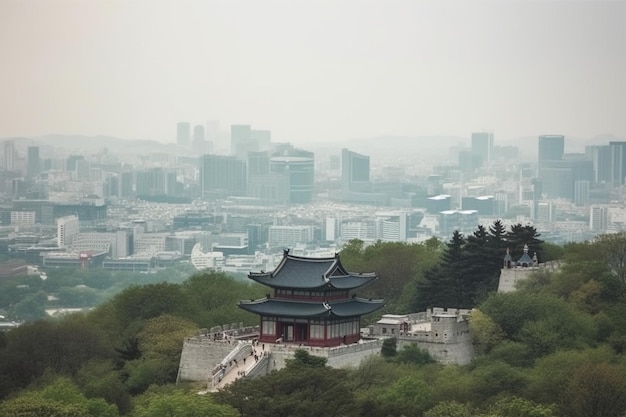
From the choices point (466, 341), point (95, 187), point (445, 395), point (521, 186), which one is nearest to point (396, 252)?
point (466, 341)

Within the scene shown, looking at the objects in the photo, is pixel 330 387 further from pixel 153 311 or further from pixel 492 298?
pixel 153 311

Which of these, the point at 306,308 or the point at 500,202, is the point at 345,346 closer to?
the point at 306,308

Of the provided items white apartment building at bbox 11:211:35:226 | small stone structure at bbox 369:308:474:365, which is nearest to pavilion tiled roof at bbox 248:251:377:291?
small stone structure at bbox 369:308:474:365

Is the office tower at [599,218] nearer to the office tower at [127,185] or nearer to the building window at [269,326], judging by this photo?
the office tower at [127,185]

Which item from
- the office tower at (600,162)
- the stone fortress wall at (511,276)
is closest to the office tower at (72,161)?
the office tower at (600,162)

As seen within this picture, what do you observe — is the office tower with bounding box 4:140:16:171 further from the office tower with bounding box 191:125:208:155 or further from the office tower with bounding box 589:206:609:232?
the office tower with bounding box 589:206:609:232
